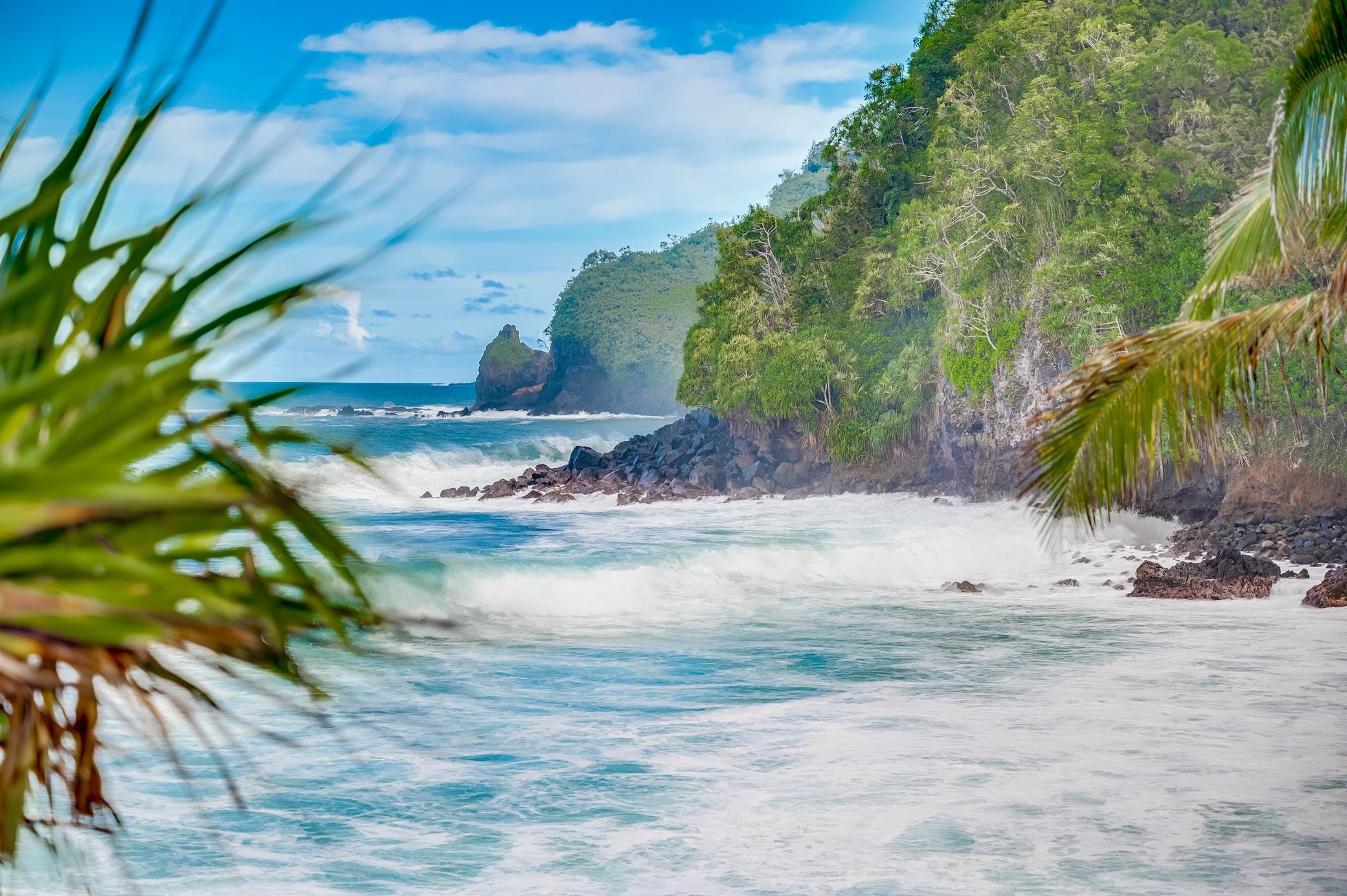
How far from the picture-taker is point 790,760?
8875 mm

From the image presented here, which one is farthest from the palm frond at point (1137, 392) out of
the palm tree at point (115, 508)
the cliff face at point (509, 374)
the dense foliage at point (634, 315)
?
the cliff face at point (509, 374)

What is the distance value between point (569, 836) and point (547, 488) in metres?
26.8

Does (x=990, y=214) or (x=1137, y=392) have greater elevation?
(x=990, y=214)

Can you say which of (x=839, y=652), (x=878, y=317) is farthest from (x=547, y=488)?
(x=839, y=652)

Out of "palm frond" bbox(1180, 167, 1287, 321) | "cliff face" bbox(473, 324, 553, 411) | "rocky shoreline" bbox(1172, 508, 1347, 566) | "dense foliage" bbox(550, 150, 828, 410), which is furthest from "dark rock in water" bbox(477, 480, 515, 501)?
"cliff face" bbox(473, 324, 553, 411)

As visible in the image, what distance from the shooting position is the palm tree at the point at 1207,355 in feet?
18.3

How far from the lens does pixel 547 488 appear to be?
112 ft

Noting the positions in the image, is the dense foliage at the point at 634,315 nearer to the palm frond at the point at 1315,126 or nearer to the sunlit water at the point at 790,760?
the sunlit water at the point at 790,760

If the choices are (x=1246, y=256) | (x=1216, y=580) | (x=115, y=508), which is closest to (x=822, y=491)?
(x=1216, y=580)

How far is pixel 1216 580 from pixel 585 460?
23.9 metres

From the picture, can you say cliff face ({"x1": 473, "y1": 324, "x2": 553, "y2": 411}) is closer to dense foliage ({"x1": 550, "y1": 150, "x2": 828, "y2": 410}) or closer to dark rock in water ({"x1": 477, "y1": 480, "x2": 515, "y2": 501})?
dense foliage ({"x1": 550, "y1": 150, "x2": 828, "y2": 410})

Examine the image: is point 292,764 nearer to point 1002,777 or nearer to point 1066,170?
point 1002,777

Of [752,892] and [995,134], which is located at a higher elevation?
[995,134]

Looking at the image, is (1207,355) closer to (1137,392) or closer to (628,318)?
(1137,392)
